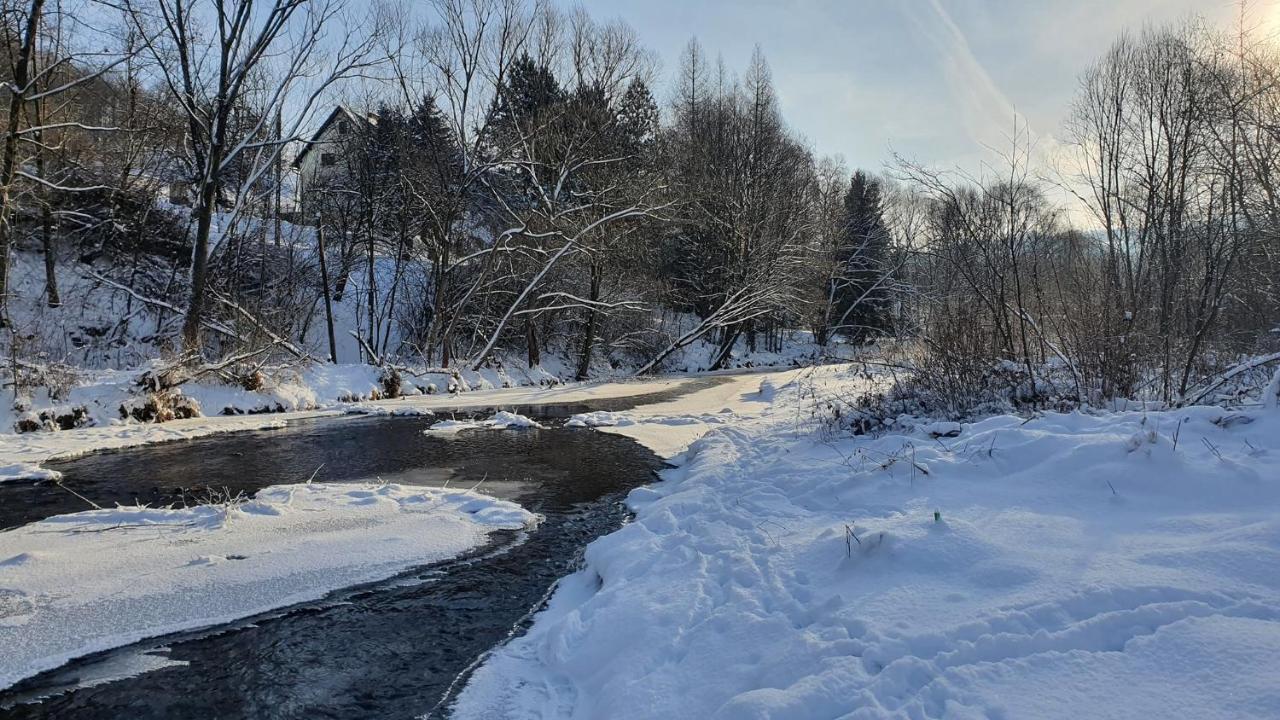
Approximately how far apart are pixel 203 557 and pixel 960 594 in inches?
211

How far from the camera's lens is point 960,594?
3174 mm

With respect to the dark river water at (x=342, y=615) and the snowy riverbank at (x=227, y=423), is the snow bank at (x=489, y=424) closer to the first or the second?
the snowy riverbank at (x=227, y=423)

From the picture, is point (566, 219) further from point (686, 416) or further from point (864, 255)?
point (864, 255)

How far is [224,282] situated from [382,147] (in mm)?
7593

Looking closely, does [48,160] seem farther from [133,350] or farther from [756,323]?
[756,323]

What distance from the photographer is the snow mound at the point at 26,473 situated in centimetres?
780

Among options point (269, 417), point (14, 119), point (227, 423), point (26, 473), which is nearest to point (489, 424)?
point (269, 417)

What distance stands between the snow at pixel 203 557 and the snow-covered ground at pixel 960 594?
5.85 ft

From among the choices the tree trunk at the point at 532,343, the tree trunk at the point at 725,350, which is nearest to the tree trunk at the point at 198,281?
the tree trunk at the point at 532,343

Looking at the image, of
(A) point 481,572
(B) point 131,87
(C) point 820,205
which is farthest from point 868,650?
(C) point 820,205

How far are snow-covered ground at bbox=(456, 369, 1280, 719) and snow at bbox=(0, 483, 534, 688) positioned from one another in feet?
5.85

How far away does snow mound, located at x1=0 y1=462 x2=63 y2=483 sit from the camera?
7.80 metres

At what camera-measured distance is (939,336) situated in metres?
8.20

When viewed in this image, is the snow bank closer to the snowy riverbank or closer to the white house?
the snowy riverbank
